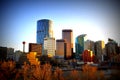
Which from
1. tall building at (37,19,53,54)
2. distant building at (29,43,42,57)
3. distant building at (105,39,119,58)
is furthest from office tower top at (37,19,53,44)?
distant building at (105,39,119,58)

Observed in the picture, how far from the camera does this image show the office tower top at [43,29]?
105062mm

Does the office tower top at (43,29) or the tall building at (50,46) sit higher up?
the office tower top at (43,29)

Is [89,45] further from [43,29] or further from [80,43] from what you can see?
[43,29]

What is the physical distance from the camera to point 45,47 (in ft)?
281

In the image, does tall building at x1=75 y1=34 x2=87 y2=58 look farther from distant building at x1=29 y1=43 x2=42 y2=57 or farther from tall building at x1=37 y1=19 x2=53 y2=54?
distant building at x1=29 y1=43 x2=42 y2=57

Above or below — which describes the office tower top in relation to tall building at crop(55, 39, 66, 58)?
above

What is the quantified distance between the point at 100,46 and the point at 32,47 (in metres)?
29.0

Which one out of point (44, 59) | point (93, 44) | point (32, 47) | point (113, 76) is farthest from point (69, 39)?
point (113, 76)

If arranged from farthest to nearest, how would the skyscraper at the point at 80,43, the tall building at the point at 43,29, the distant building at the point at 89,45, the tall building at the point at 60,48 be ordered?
the tall building at the point at 43,29 → the skyscraper at the point at 80,43 → the distant building at the point at 89,45 → the tall building at the point at 60,48

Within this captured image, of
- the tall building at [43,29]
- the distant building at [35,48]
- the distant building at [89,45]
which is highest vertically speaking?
the tall building at [43,29]

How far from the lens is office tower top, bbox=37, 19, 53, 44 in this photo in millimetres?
105062

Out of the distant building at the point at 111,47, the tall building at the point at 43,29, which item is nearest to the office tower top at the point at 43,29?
the tall building at the point at 43,29

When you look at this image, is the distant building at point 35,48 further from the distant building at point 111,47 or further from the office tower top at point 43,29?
the office tower top at point 43,29

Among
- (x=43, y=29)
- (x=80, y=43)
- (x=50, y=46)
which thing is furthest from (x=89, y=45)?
(x=43, y=29)
